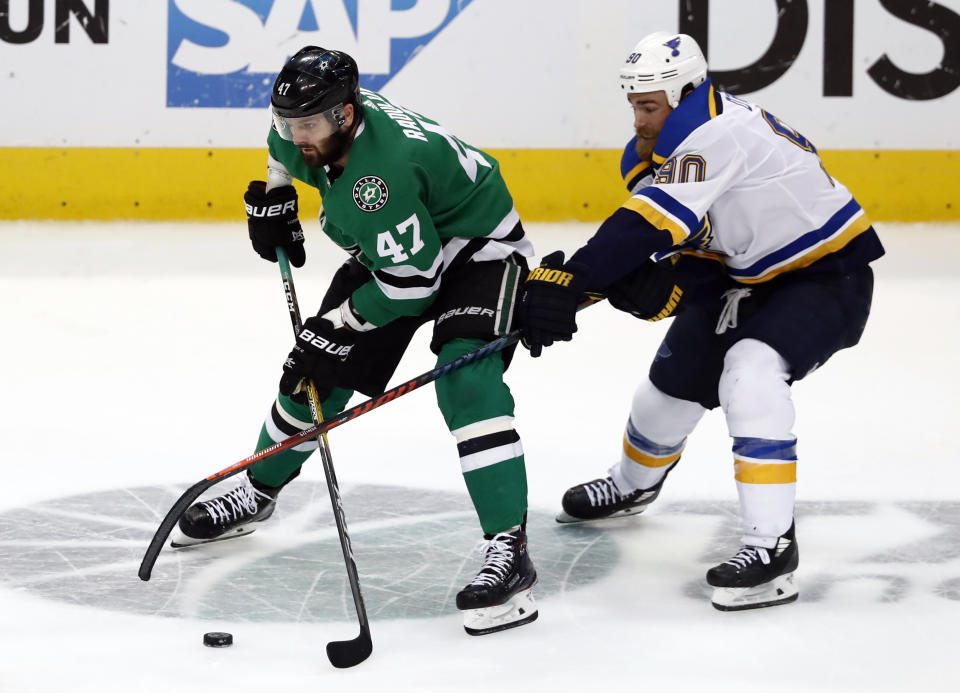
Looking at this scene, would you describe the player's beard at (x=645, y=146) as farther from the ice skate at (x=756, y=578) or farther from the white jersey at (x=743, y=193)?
the ice skate at (x=756, y=578)

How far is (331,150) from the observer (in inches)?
90.7

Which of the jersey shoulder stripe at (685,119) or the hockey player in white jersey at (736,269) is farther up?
the jersey shoulder stripe at (685,119)

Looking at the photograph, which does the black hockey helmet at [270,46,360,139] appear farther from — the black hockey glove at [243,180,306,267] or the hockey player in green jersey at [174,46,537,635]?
the black hockey glove at [243,180,306,267]

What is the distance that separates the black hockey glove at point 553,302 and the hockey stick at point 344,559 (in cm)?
43

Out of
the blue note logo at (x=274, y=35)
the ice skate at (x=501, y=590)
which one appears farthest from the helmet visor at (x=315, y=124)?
the blue note logo at (x=274, y=35)

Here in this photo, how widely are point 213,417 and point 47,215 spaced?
9.54ft

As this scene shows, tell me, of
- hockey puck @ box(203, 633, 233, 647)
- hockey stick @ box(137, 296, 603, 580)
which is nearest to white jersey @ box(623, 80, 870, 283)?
hockey stick @ box(137, 296, 603, 580)

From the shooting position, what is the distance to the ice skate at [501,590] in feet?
7.22

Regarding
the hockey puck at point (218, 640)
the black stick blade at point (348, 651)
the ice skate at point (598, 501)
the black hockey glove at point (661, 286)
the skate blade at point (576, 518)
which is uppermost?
the black hockey glove at point (661, 286)

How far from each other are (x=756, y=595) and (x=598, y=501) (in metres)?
0.54

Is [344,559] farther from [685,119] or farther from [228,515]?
[685,119]

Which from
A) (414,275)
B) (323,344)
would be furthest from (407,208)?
(323,344)

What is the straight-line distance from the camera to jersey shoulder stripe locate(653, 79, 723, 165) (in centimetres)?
238

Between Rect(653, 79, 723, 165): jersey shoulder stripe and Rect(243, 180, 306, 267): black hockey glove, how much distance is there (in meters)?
0.75
